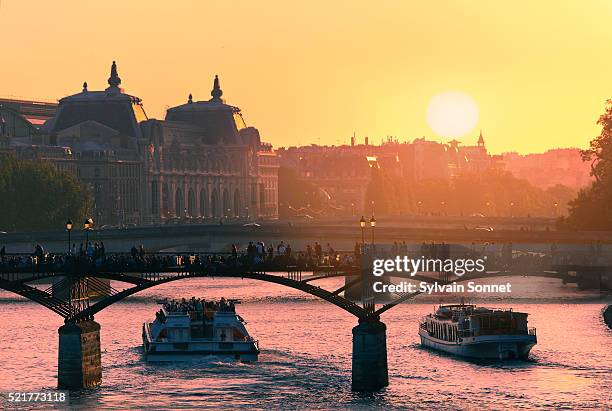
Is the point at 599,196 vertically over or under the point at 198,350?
over

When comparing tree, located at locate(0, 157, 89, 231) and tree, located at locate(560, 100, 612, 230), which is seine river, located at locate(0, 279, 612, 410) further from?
tree, located at locate(0, 157, 89, 231)

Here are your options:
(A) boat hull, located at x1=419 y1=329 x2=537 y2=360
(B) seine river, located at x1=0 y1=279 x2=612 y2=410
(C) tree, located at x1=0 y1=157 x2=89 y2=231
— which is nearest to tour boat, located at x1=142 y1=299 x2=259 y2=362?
(B) seine river, located at x1=0 y1=279 x2=612 y2=410

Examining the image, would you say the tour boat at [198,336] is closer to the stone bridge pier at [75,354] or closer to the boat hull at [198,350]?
the boat hull at [198,350]

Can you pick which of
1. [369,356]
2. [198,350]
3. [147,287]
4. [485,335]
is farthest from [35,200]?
[369,356]

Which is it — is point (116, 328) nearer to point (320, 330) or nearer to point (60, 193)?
point (320, 330)

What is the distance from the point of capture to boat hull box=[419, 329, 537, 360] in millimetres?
107188

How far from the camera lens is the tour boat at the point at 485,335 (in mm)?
107500

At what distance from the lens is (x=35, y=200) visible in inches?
7589

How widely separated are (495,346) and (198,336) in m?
14.1

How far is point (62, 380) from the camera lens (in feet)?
297

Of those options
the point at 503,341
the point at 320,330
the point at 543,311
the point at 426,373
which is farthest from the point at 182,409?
the point at 543,311

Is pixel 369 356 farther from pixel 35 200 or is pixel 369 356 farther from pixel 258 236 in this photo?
pixel 35 200

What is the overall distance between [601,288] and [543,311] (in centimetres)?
1458

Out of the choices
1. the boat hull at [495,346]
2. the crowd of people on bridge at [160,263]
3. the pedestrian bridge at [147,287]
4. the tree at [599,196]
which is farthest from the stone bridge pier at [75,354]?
the tree at [599,196]
